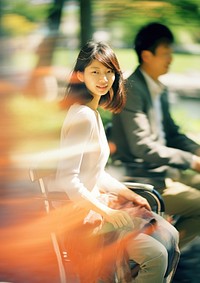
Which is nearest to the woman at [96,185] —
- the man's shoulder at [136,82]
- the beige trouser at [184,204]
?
the man's shoulder at [136,82]

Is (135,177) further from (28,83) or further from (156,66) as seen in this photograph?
(28,83)

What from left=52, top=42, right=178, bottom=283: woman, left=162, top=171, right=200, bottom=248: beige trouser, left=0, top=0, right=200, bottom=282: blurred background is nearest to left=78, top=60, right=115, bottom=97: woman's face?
left=52, top=42, right=178, bottom=283: woman

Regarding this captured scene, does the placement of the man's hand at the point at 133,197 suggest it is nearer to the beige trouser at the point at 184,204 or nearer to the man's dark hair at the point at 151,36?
the beige trouser at the point at 184,204

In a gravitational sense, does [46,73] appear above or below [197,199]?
above

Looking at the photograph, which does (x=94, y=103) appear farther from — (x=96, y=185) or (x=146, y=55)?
(x=146, y=55)

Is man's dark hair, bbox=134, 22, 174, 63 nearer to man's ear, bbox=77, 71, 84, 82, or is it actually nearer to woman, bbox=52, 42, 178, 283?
woman, bbox=52, 42, 178, 283

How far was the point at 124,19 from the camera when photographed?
2.91 meters

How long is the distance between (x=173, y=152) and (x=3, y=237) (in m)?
0.91

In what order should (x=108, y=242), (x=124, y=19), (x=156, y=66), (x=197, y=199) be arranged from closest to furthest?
1. (x=108, y=242)
2. (x=124, y=19)
3. (x=156, y=66)
4. (x=197, y=199)

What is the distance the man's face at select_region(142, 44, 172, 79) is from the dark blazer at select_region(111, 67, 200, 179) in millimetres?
61

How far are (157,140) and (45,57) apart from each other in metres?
0.75

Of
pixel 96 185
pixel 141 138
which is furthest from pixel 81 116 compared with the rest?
pixel 141 138

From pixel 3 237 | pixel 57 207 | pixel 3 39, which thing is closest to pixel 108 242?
pixel 57 207

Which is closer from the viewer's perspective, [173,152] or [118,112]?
[118,112]
